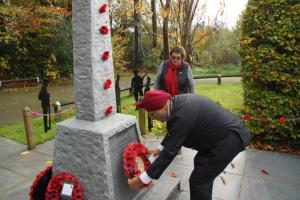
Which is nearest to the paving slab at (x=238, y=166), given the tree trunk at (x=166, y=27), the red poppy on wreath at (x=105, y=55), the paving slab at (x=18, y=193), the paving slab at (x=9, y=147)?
the red poppy on wreath at (x=105, y=55)

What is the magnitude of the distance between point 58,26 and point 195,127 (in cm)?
1620

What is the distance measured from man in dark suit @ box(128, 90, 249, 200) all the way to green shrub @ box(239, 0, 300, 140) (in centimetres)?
309

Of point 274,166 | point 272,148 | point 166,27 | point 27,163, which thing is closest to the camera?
point 274,166

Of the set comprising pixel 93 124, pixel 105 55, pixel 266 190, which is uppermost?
pixel 105 55

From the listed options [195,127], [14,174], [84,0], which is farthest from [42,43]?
[195,127]

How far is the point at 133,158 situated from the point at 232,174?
2.05 metres

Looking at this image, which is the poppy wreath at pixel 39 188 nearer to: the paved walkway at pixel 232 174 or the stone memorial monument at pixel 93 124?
the stone memorial monument at pixel 93 124

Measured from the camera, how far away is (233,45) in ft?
80.7

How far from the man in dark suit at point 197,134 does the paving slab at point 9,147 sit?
12.5 feet

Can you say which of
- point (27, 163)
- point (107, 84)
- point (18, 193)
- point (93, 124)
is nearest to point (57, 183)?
point (93, 124)

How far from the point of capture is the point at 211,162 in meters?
2.75

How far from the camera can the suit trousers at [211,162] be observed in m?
2.71

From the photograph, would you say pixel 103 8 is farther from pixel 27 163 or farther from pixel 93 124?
pixel 27 163

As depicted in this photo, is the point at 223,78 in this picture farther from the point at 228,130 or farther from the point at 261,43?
the point at 228,130
